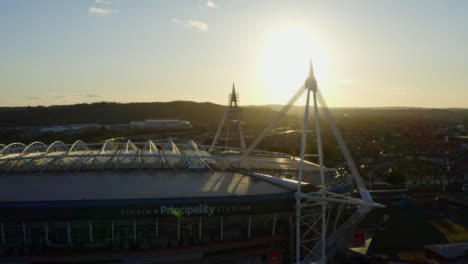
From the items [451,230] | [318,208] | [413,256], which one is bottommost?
[413,256]

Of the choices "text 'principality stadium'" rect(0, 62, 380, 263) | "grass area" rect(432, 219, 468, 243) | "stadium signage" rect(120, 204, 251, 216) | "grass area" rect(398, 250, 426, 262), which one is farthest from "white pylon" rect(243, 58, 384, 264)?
"grass area" rect(432, 219, 468, 243)

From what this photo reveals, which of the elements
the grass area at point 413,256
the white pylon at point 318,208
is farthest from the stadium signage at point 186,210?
the grass area at point 413,256

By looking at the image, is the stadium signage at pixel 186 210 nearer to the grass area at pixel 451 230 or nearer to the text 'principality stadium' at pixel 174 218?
the text 'principality stadium' at pixel 174 218

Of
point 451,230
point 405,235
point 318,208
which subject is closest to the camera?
point 318,208

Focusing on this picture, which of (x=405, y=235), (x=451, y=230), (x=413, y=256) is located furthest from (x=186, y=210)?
(x=451, y=230)

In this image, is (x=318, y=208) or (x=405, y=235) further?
(x=405, y=235)

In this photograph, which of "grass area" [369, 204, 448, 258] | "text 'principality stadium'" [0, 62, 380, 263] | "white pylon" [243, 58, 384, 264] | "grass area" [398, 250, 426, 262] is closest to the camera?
"text 'principality stadium'" [0, 62, 380, 263]

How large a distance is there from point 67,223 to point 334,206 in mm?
18943

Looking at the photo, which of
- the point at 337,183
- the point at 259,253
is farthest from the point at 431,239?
the point at 259,253

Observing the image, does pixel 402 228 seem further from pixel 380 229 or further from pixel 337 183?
pixel 337 183

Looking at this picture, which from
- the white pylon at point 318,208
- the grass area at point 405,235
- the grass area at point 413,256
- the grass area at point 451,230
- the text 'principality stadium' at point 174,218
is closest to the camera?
the text 'principality stadium' at point 174,218

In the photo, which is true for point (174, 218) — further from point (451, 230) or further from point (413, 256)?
point (451, 230)

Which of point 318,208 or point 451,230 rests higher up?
point 318,208

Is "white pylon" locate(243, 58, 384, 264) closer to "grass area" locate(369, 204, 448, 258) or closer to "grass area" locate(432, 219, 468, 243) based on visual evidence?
"grass area" locate(369, 204, 448, 258)
